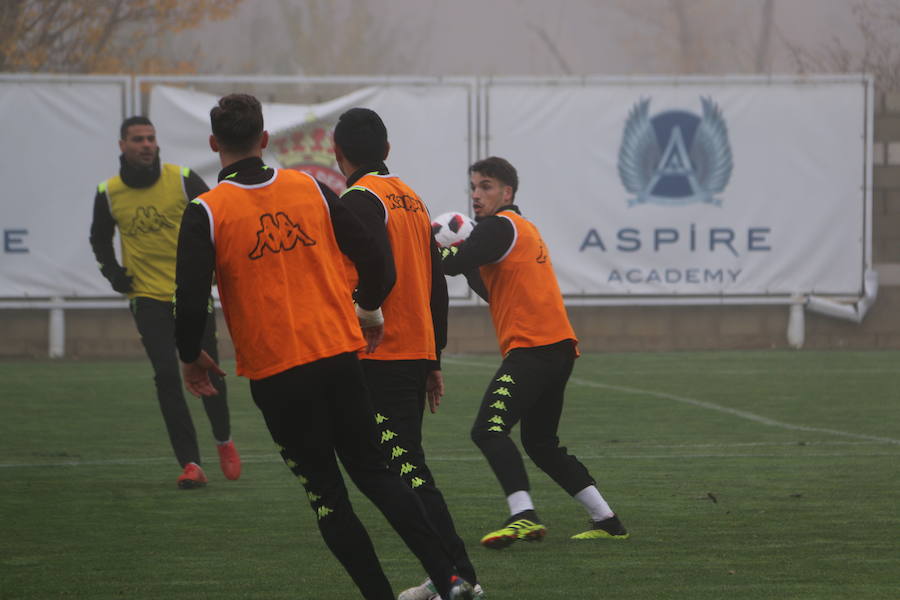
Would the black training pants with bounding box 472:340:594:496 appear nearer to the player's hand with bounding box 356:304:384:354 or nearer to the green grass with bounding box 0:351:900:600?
the green grass with bounding box 0:351:900:600

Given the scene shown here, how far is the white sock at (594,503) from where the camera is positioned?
7.09 meters

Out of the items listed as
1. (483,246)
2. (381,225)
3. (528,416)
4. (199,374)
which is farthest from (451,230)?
(199,374)

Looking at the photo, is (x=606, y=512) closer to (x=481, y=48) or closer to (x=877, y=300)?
(x=877, y=300)

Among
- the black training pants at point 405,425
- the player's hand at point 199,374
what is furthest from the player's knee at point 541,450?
the player's hand at point 199,374

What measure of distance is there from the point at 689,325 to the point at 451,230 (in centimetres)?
1381

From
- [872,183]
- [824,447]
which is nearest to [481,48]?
[872,183]

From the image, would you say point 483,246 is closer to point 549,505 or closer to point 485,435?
point 485,435

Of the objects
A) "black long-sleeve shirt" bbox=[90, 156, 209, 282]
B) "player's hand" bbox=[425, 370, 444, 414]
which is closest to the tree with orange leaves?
"black long-sleeve shirt" bbox=[90, 156, 209, 282]

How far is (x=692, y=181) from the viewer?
2045 cm

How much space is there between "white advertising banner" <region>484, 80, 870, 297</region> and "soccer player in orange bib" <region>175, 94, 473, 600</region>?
49.3 feet

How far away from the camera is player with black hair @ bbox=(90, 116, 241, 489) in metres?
9.00

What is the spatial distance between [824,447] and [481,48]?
79.8 metres

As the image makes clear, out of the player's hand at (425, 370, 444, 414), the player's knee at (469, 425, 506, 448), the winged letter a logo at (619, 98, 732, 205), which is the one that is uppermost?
Answer: the winged letter a logo at (619, 98, 732, 205)

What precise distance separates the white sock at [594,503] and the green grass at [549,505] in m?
0.13
